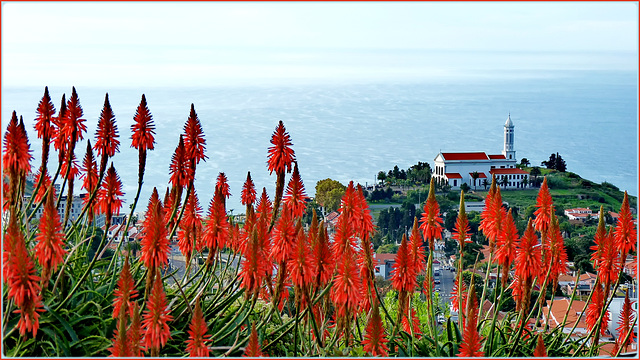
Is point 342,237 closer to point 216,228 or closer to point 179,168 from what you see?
point 216,228

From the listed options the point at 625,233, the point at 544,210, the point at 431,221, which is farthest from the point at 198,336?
the point at 625,233

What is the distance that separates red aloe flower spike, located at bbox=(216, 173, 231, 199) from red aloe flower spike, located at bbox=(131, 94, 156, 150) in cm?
83

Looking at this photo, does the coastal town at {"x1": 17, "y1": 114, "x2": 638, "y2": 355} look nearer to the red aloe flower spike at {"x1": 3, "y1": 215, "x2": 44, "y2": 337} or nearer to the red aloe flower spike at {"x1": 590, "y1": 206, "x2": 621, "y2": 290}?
the red aloe flower spike at {"x1": 590, "y1": 206, "x2": 621, "y2": 290}

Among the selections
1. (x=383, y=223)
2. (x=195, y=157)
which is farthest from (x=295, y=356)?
(x=383, y=223)

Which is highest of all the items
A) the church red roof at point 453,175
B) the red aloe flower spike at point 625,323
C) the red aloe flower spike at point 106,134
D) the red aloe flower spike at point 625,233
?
the red aloe flower spike at point 106,134

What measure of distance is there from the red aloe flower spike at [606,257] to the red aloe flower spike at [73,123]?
12.2 ft

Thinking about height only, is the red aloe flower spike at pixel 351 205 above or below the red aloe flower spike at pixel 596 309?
above

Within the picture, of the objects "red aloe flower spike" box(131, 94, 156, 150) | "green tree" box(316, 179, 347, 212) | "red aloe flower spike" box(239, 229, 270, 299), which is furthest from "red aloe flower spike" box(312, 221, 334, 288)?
"green tree" box(316, 179, 347, 212)

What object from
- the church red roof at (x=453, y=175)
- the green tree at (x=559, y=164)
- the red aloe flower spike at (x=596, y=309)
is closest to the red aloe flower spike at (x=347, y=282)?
the red aloe flower spike at (x=596, y=309)

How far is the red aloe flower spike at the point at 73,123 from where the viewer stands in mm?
4473

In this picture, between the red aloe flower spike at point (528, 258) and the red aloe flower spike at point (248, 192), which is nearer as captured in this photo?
the red aloe flower spike at point (528, 258)

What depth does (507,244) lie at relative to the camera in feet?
15.0

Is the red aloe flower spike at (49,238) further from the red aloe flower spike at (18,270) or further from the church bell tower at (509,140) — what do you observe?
the church bell tower at (509,140)

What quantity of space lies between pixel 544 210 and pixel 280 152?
6.65ft
